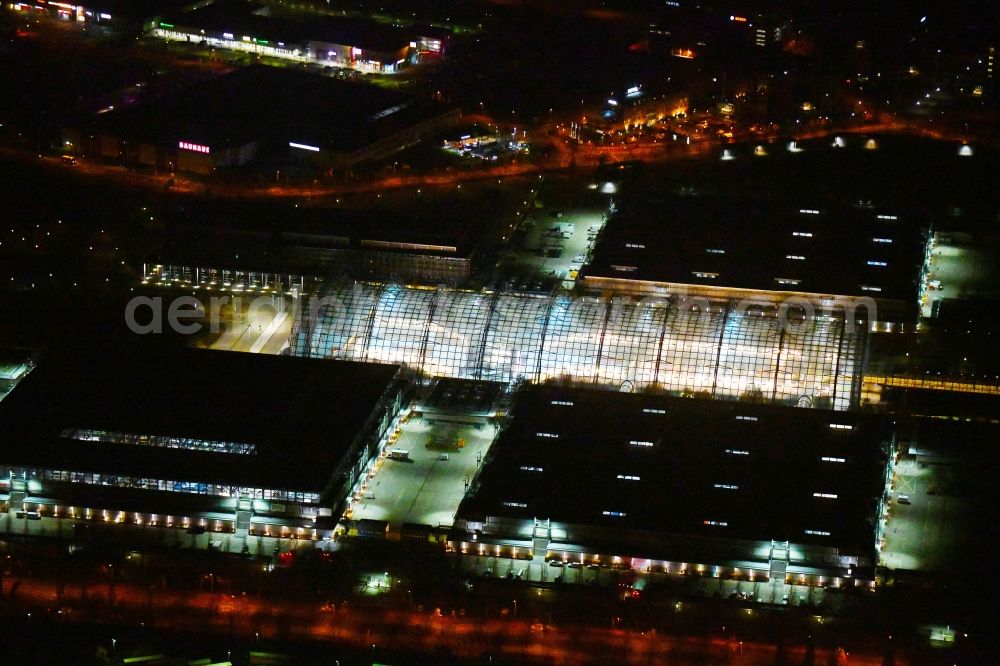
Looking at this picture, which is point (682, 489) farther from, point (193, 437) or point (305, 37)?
point (305, 37)

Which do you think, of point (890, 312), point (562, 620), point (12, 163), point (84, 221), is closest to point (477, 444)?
point (562, 620)

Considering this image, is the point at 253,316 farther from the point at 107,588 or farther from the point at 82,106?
the point at 82,106

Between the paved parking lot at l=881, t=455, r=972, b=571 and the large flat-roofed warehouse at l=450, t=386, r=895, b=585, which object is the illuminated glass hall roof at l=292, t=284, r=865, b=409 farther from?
the paved parking lot at l=881, t=455, r=972, b=571

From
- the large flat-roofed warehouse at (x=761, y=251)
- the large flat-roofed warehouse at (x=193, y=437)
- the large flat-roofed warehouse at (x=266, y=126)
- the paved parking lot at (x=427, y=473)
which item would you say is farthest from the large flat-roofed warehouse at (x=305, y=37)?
the paved parking lot at (x=427, y=473)

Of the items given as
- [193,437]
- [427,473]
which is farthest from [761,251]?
[193,437]

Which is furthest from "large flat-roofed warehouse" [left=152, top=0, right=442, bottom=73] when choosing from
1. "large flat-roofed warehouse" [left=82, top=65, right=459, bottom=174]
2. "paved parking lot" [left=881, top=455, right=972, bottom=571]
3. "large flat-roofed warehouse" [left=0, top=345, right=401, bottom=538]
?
"paved parking lot" [left=881, top=455, right=972, bottom=571]
